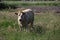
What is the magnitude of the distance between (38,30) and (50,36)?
1943 mm

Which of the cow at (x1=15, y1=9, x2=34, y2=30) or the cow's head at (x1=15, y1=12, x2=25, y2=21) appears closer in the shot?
the cow's head at (x1=15, y1=12, x2=25, y2=21)

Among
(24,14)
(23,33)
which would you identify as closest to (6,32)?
(23,33)

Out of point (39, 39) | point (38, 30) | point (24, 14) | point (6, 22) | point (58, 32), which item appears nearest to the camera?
point (39, 39)

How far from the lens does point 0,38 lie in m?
9.95

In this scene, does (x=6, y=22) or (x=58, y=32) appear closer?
(x=58, y=32)

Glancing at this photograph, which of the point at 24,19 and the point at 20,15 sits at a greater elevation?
the point at 20,15

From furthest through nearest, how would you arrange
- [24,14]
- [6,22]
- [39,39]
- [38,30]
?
[6,22] < [24,14] < [38,30] < [39,39]

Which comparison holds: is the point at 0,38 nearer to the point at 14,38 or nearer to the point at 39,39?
the point at 14,38

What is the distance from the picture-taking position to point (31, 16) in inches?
525

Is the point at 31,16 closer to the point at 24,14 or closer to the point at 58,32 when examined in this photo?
the point at 24,14

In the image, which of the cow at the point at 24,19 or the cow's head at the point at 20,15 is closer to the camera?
the cow's head at the point at 20,15

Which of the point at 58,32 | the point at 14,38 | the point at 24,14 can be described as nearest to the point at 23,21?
the point at 24,14

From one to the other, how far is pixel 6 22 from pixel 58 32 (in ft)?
11.7

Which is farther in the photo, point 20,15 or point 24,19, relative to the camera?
point 24,19
